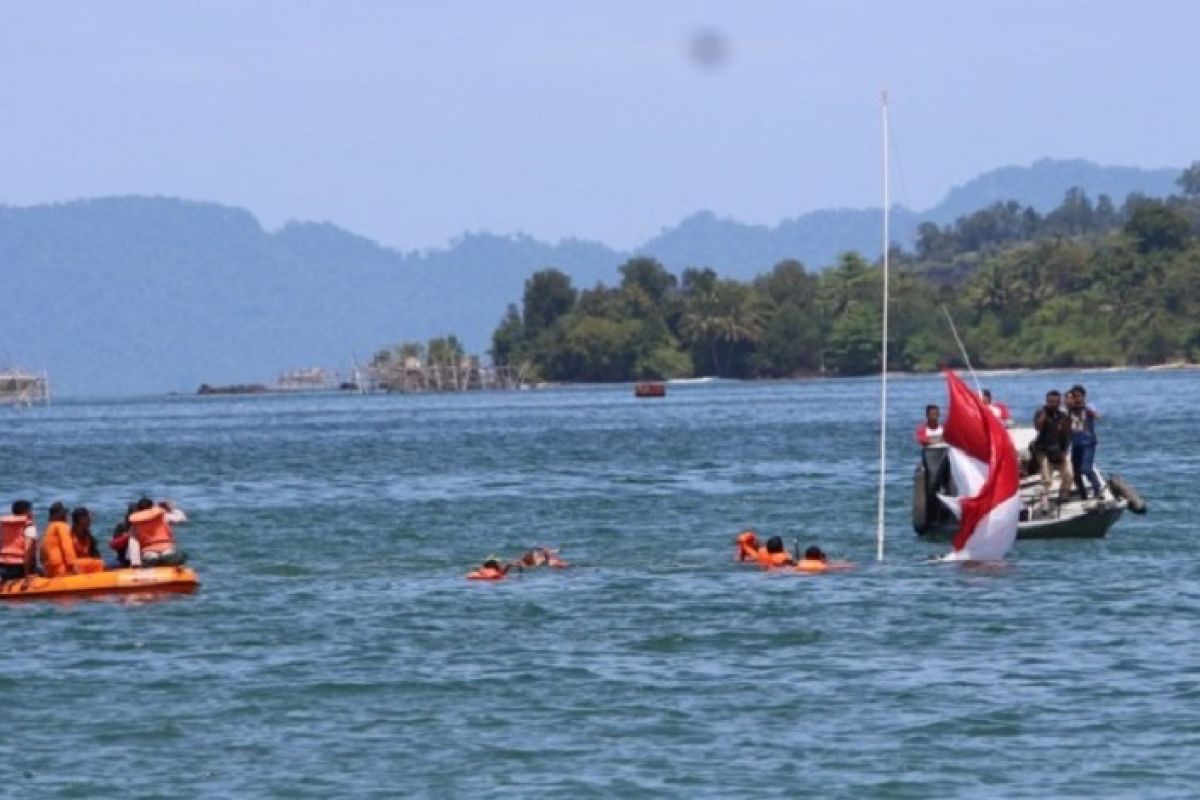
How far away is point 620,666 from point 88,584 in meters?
9.84

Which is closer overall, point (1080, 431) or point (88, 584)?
point (88, 584)

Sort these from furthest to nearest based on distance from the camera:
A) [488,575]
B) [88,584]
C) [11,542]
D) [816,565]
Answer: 1. [488,575]
2. [816,565]
3. [11,542]
4. [88,584]

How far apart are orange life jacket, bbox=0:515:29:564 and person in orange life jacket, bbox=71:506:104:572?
0.69 m

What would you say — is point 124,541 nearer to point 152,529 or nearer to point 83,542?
point 152,529

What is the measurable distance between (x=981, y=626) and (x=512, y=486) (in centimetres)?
3834

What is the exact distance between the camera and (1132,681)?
28.5m

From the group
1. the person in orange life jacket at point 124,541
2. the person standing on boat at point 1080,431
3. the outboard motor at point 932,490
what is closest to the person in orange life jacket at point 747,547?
the outboard motor at point 932,490

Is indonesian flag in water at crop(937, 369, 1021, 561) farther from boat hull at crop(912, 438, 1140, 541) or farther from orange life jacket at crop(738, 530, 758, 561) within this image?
orange life jacket at crop(738, 530, 758, 561)

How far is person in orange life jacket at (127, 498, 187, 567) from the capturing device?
1483 inches

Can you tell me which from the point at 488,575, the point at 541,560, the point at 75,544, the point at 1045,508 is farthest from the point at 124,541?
the point at 1045,508

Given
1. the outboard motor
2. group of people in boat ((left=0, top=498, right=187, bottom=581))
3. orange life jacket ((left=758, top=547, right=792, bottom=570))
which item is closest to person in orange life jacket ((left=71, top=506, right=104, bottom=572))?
group of people in boat ((left=0, top=498, right=187, bottom=581))

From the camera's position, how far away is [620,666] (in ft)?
101

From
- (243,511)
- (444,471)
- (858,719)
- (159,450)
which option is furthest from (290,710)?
(159,450)

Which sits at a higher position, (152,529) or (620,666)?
(152,529)
